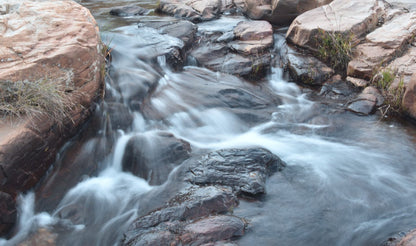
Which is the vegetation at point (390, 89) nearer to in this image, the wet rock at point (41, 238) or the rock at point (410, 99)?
the rock at point (410, 99)

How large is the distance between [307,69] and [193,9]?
172 inches

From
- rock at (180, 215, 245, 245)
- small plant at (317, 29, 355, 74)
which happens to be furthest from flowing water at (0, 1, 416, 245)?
small plant at (317, 29, 355, 74)

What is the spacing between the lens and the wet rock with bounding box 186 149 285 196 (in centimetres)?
392

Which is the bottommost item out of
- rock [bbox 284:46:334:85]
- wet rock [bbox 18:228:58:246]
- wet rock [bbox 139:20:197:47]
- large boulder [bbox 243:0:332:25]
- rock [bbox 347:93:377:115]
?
wet rock [bbox 18:228:58:246]

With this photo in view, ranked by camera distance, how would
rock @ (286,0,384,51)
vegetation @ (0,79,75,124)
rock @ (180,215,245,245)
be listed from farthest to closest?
rock @ (286,0,384,51) → vegetation @ (0,79,75,124) → rock @ (180,215,245,245)

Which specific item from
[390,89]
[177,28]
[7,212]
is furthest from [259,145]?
[177,28]

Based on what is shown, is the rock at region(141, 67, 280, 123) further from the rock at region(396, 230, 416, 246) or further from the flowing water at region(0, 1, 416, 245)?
the rock at region(396, 230, 416, 246)

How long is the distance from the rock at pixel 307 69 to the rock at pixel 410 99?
149 cm

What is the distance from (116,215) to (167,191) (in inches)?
23.6

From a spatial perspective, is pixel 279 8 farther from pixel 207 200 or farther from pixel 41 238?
pixel 41 238

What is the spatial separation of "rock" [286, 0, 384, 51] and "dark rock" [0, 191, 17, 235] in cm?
562

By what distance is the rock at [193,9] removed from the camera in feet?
30.5

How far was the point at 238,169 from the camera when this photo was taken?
412cm

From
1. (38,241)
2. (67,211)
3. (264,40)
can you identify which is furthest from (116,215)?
(264,40)
